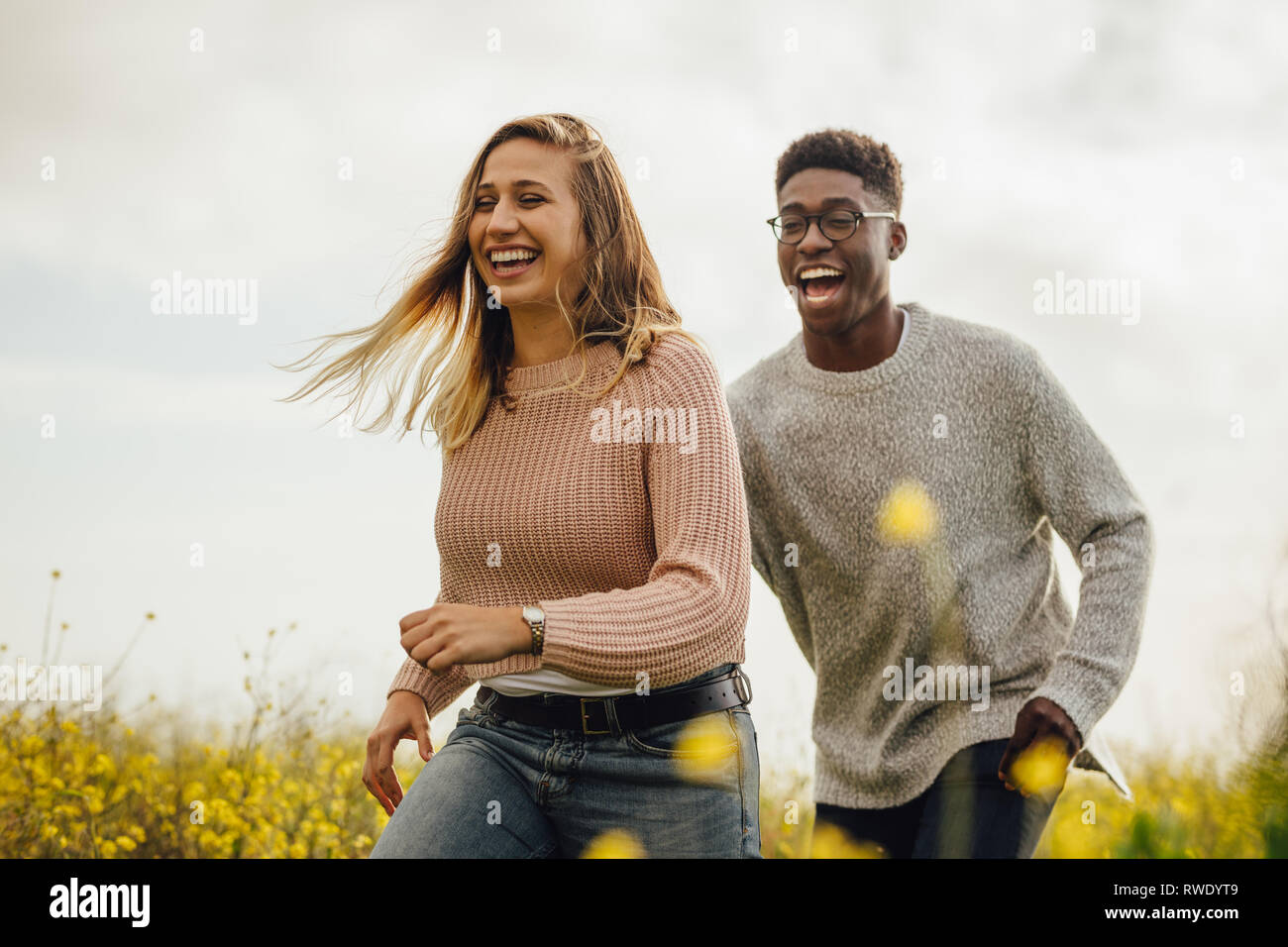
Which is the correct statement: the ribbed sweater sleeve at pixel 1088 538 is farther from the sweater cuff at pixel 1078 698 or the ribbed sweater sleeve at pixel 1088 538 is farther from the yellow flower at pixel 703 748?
the yellow flower at pixel 703 748

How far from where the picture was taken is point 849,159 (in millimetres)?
3285

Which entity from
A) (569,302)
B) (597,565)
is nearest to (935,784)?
(597,565)

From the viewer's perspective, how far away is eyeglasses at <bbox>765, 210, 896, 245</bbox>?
3.22 metres

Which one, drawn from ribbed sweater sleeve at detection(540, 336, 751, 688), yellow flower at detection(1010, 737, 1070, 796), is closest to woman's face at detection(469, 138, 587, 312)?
ribbed sweater sleeve at detection(540, 336, 751, 688)

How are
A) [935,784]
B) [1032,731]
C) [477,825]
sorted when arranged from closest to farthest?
[477,825] < [1032,731] < [935,784]

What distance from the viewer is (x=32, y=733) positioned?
415 centimetres

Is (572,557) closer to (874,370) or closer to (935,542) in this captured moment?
(935,542)

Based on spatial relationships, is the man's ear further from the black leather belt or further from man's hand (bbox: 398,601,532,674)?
man's hand (bbox: 398,601,532,674)

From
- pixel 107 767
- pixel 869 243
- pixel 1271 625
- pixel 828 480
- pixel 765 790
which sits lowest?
pixel 765 790

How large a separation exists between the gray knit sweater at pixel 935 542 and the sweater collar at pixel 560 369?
3.19 ft

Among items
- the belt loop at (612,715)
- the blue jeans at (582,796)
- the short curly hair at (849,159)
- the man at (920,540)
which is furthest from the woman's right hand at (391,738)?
the short curly hair at (849,159)

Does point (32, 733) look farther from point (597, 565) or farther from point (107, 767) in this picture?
point (597, 565)

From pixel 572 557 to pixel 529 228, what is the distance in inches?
24.6

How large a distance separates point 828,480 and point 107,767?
255cm
